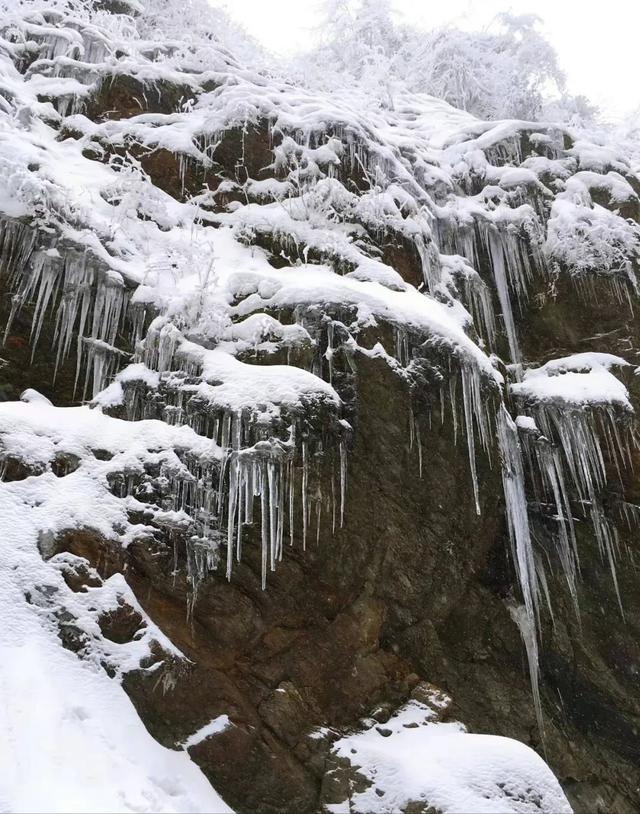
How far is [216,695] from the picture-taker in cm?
593

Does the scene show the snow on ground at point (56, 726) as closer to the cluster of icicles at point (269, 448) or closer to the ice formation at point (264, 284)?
the ice formation at point (264, 284)

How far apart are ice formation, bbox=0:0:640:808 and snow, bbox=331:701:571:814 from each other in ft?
6.19

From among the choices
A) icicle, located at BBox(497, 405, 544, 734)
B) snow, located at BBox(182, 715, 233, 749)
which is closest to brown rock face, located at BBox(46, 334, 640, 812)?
snow, located at BBox(182, 715, 233, 749)

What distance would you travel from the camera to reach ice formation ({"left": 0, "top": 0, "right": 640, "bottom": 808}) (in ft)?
20.9

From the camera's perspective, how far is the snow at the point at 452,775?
206 inches

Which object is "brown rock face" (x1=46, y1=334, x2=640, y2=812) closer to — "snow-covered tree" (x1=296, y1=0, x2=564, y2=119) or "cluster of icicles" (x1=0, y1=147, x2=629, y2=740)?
"cluster of icicles" (x1=0, y1=147, x2=629, y2=740)

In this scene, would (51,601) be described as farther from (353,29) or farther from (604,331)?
(353,29)

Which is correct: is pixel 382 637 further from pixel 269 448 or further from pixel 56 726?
pixel 56 726

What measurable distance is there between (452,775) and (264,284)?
4919 mm

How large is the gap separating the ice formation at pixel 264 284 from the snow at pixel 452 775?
189cm

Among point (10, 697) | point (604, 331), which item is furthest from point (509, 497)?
point (10, 697)

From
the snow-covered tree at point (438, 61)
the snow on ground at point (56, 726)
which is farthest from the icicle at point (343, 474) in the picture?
the snow-covered tree at point (438, 61)

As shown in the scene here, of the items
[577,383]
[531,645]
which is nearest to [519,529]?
[531,645]

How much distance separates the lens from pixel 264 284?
7.62 metres
